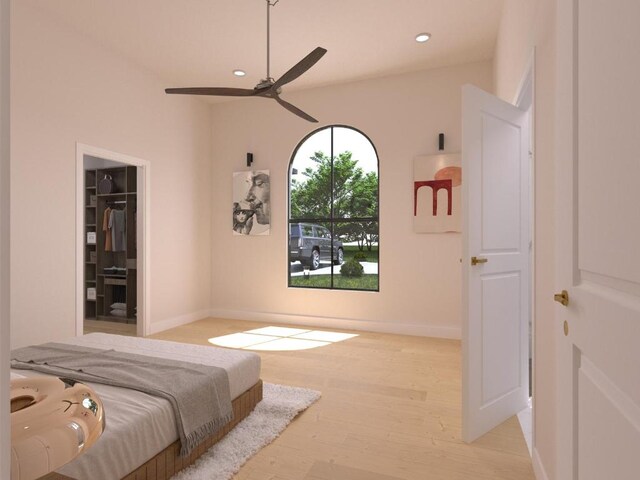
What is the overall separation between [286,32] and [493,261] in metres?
3.05

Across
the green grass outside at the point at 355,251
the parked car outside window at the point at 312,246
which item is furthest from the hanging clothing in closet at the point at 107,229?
the green grass outside at the point at 355,251

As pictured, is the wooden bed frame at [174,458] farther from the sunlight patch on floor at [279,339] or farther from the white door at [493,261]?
the sunlight patch on floor at [279,339]

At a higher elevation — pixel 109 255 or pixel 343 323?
pixel 109 255

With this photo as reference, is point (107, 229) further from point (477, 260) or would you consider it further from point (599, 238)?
point (599, 238)

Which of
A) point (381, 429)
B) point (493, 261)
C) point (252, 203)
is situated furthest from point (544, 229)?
point (252, 203)

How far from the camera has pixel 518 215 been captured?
8.55ft

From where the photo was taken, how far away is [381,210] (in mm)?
4941

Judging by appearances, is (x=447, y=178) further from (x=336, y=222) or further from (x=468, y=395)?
(x=468, y=395)

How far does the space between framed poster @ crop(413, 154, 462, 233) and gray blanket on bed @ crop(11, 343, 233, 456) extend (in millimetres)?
3220

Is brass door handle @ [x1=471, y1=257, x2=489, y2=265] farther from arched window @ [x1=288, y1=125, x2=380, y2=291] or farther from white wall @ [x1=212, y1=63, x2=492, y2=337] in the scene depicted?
arched window @ [x1=288, y1=125, x2=380, y2=291]

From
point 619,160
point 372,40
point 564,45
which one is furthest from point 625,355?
point 372,40

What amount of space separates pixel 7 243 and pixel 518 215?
2784 mm

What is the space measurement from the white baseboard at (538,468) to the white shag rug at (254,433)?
4.60ft

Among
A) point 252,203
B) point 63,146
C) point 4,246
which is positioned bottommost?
point 4,246
